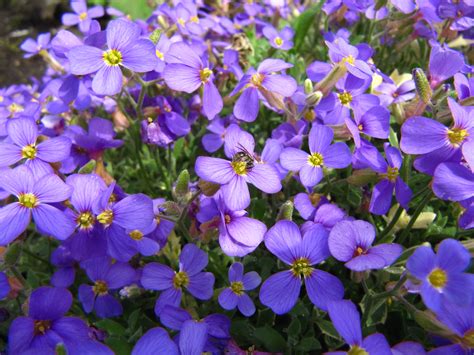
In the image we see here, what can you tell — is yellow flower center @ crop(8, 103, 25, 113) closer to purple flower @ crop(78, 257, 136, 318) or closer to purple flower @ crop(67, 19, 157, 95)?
purple flower @ crop(67, 19, 157, 95)

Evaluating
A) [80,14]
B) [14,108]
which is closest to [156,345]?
[14,108]

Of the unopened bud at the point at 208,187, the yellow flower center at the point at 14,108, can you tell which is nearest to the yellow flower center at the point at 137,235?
the unopened bud at the point at 208,187

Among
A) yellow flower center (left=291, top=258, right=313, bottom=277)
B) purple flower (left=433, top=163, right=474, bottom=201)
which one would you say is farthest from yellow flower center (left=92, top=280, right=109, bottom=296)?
purple flower (left=433, top=163, right=474, bottom=201)

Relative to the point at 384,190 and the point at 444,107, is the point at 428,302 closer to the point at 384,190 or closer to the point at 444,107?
the point at 384,190

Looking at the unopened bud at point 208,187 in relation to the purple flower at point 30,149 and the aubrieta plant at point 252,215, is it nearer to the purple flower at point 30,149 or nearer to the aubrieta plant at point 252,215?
the aubrieta plant at point 252,215

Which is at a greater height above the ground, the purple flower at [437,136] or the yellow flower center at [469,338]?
the purple flower at [437,136]

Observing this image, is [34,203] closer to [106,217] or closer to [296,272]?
[106,217]
